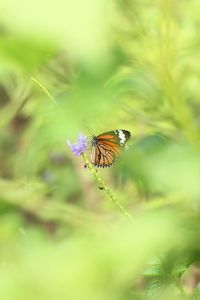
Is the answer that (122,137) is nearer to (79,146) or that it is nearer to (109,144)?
(109,144)

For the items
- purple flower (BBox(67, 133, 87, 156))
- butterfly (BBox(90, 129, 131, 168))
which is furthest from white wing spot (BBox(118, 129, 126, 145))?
purple flower (BBox(67, 133, 87, 156))

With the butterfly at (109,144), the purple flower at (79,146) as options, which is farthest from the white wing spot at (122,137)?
the purple flower at (79,146)

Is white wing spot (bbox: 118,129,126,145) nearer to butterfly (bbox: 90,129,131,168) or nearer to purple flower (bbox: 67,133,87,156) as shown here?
butterfly (bbox: 90,129,131,168)

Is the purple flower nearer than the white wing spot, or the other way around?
the white wing spot

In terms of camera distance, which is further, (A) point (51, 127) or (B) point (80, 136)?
(B) point (80, 136)

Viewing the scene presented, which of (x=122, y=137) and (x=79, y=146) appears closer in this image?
(x=122, y=137)

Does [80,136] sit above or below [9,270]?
above

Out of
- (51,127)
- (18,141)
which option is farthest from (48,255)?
(18,141)

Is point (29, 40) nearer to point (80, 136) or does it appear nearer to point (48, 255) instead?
point (48, 255)

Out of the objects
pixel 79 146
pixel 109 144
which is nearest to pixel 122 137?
pixel 109 144

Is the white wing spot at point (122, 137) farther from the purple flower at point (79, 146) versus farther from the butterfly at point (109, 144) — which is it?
the purple flower at point (79, 146)

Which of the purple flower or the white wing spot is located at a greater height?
the purple flower
